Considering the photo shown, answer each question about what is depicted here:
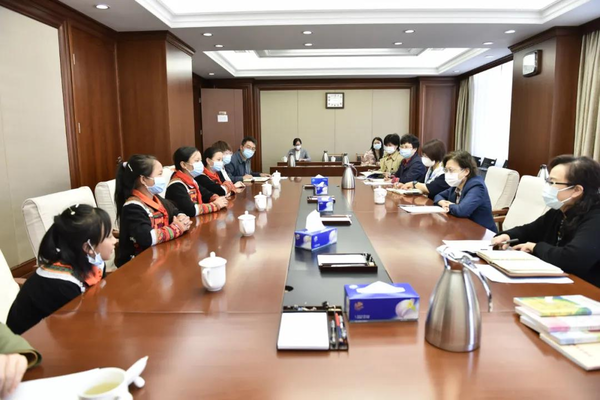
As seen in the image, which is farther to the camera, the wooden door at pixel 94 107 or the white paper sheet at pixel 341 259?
the wooden door at pixel 94 107

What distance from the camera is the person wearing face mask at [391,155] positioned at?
553cm

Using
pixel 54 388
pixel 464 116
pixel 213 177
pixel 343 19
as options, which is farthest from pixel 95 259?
pixel 464 116

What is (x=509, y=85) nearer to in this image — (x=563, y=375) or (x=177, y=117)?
(x=177, y=117)

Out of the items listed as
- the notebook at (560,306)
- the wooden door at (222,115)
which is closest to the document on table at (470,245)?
the notebook at (560,306)

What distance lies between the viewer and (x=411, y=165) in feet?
14.7

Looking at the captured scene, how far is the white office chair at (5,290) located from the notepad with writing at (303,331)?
1.14 metres

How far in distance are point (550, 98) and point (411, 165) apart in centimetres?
196

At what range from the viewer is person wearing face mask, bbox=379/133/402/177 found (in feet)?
18.1

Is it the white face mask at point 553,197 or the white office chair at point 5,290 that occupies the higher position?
the white face mask at point 553,197

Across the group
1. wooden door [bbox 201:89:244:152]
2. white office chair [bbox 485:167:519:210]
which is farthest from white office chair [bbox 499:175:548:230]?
wooden door [bbox 201:89:244:152]

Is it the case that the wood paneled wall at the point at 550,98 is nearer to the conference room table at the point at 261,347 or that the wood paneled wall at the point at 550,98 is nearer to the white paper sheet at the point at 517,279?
the white paper sheet at the point at 517,279

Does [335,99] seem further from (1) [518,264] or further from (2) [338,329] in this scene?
(2) [338,329]

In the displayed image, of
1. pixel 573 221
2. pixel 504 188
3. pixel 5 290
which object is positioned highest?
pixel 573 221

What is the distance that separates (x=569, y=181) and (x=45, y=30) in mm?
3989
